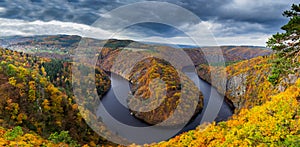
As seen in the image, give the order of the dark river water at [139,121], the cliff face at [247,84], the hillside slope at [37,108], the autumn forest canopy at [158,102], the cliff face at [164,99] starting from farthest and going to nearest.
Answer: the cliff face at [247,84] < the cliff face at [164,99] < the dark river water at [139,121] < the hillside slope at [37,108] < the autumn forest canopy at [158,102]

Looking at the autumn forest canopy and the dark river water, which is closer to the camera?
the autumn forest canopy

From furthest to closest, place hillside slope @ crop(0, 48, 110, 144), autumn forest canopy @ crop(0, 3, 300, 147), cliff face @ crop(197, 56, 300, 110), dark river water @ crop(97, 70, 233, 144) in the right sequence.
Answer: cliff face @ crop(197, 56, 300, 110), dark river water @ crop(97, 70, 233, 144), hillside slope @ crop(0, 48, 110, 144), autumn forest canopy @ crop(0, 3, 300, 147)

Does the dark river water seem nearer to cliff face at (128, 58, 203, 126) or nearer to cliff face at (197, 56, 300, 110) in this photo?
cliff face at (128, 58, 203, 126)

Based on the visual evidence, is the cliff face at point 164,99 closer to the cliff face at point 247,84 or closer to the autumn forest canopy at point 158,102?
the autumn forest canopy at point 158,102

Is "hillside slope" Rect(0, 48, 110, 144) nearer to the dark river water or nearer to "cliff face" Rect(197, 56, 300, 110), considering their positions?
the dark river water

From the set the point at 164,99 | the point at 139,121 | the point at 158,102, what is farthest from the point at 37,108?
the point at 158,102

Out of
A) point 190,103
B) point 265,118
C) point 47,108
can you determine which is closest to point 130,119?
point 190,103

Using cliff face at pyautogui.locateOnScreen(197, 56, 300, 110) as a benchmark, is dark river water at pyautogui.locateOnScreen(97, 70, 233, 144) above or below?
below

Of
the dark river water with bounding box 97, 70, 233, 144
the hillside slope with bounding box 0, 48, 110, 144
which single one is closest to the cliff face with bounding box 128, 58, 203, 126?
the dark river water with bounding box 97, 70, 233, 144

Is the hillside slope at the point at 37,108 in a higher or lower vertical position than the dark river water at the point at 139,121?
higher

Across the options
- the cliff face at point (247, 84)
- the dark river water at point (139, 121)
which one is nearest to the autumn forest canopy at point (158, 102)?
the cliff face at point (247, 84)

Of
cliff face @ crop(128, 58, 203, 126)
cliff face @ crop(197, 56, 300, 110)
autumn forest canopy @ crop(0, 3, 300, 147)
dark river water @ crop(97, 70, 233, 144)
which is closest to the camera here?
autumn forest canopy @ crop(0, 3, 300, 147)
